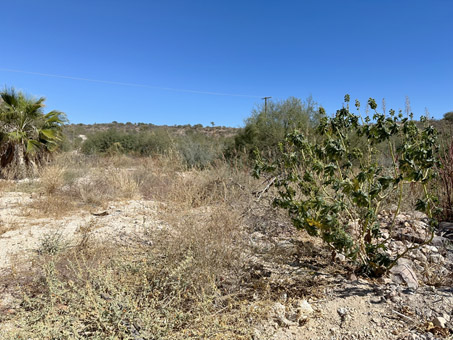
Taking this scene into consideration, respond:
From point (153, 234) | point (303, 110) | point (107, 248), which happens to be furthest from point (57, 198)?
point (303, 110)

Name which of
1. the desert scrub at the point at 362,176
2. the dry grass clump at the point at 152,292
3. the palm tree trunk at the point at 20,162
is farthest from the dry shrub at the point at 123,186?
the desert scrub at the point at 362,176

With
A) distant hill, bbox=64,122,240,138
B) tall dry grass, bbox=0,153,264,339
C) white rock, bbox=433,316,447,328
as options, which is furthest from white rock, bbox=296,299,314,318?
distant hill, bbox=64,122,240,138

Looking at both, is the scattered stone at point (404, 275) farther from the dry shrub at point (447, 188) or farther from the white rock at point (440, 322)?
the dry shrub at point (447, 188)

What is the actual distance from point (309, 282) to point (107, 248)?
2.08 metres

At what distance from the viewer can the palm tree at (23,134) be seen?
25.8 feet

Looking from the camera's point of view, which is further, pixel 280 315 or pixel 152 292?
pixel 152 292

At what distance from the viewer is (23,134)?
26.3 feet

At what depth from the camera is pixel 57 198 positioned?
5.66 meters

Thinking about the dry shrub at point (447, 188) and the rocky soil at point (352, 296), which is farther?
the dry shrub at point (447, 188)

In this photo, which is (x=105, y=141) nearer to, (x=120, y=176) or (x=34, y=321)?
(x=120, y=176)

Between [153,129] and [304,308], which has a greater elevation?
[153,129]

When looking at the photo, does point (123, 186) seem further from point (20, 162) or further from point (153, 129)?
point (153, 129)

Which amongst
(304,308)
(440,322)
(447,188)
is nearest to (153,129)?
(447,188)

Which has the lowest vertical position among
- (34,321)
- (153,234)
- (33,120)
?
(34,321)
